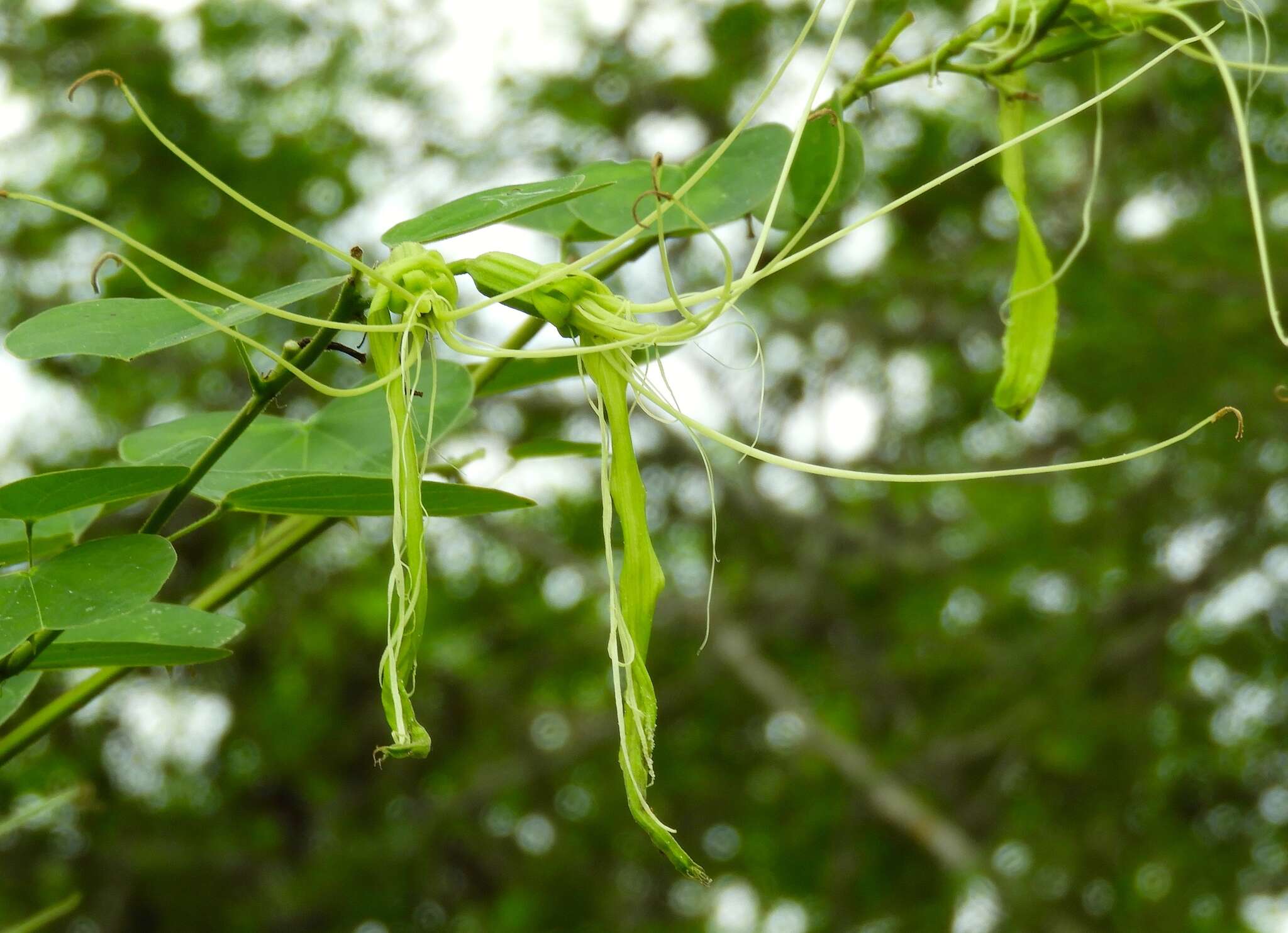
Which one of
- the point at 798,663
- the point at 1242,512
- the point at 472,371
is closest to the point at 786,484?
the point at 798,663

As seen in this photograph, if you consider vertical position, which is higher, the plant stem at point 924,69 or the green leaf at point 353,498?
the plant stem at point 924,69

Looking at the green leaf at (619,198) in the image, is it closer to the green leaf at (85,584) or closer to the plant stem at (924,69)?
the plant stem at (924,69)

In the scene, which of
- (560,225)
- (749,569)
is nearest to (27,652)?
(560,225)

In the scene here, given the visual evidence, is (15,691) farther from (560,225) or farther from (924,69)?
(924,69)

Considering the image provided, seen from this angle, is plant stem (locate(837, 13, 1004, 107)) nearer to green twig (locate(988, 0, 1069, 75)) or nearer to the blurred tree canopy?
green twig (locate(988, 0, 1069, 75))

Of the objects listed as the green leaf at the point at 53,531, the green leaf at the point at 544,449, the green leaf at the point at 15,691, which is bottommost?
the green leaf at the point at 15,691

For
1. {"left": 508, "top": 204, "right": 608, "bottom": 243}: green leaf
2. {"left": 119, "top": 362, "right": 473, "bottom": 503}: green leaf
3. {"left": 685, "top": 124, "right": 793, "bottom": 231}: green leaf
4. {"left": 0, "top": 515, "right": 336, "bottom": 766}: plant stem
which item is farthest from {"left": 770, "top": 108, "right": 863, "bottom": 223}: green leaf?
{"left": 0, "top": 515, "right": 336, "bottom": 766}: plant stem

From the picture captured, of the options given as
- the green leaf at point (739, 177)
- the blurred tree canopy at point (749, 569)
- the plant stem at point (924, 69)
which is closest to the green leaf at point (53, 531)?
the green leaf at point (739, 177)
